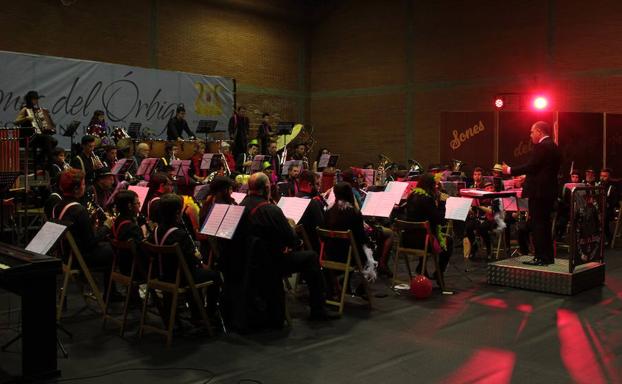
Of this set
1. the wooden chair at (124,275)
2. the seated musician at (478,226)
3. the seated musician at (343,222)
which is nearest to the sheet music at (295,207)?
the seated musician at (343,222)

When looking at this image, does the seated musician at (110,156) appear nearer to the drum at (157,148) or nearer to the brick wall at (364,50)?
the drum at (157,148)

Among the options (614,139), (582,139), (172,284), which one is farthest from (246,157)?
(172,284)

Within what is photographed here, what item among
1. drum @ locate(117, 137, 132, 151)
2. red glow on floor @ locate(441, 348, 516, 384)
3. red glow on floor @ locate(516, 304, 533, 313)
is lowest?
red glow on floor @ locate(441, 348, 516, 384)

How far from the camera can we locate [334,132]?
21.3 meters

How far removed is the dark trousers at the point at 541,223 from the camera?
25.4 ft

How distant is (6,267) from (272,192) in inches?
138

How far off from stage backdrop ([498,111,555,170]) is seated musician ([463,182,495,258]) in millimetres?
4716

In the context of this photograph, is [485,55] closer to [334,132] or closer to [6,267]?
[334,132]

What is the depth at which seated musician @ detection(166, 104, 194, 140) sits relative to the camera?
1575cm

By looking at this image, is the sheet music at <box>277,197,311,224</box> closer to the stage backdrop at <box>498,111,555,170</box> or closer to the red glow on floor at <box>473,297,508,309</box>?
the red glow on floor at <box>473,297,508,309</box>

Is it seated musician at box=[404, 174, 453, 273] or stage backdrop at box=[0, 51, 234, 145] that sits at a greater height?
stage backdrop at box=[0, 51, 234, 145]

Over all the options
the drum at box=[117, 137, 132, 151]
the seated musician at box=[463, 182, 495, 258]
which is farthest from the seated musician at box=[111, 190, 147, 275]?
the drum at box=[117, 137, 132, 151]

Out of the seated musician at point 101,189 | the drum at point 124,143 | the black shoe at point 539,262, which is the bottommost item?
the black shoe at point 539,262

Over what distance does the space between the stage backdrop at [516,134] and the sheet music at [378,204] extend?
25.3 ft
